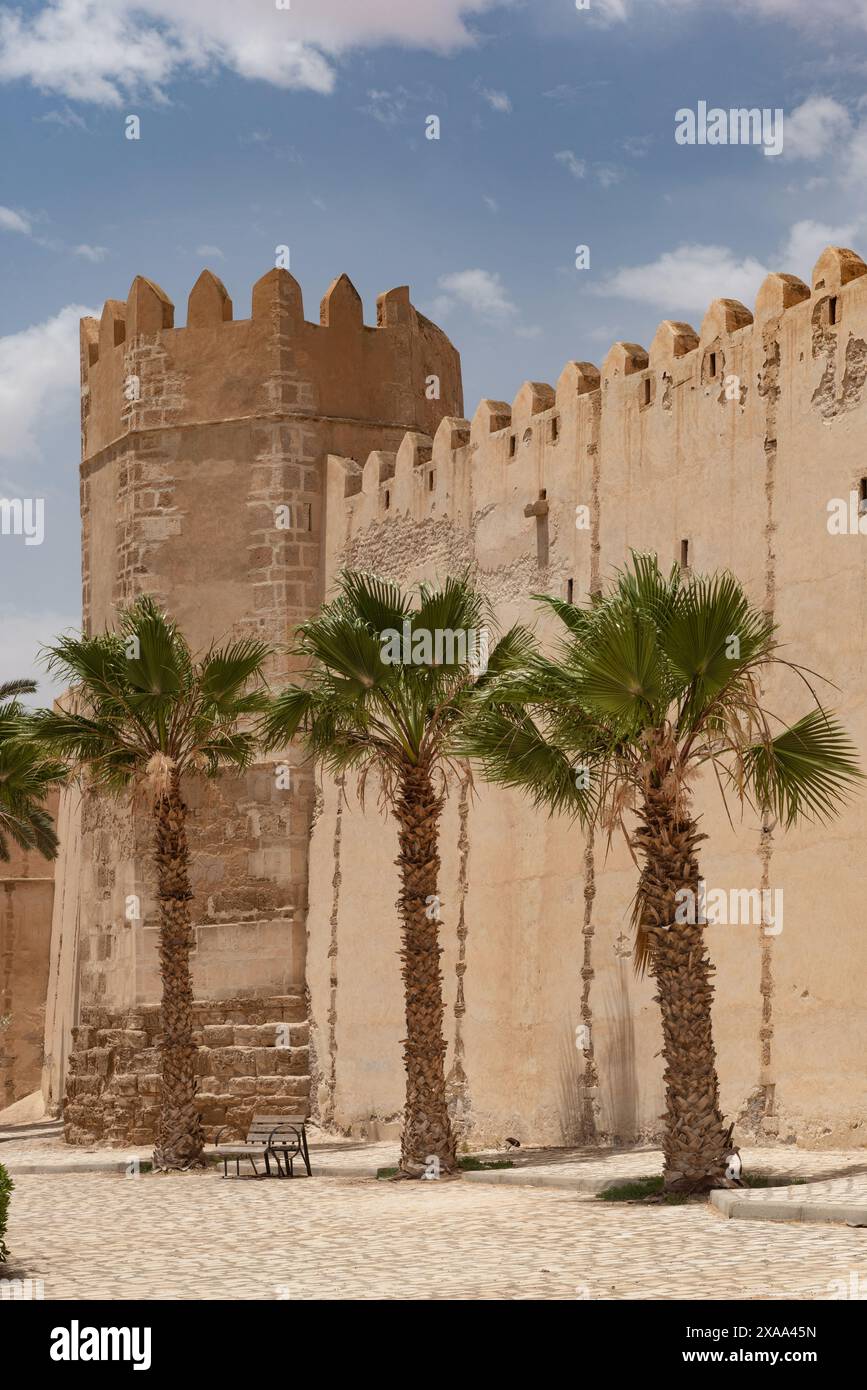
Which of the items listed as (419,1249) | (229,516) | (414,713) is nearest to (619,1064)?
(414,713)

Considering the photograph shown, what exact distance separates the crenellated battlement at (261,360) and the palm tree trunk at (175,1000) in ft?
21.2

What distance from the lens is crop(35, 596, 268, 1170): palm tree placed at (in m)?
18.3

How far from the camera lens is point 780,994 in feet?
51.7

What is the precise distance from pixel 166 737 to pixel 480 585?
407cm

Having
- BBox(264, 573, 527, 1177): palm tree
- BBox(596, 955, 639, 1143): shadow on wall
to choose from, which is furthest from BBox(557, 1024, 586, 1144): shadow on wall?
BBox(264, 573, 527, 1177): palm tree

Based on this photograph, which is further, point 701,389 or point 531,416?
point 531,416

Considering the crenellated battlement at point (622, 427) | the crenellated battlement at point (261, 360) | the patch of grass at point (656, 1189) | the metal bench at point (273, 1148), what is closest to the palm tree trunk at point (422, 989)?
the metal bench at point (273, 1148)

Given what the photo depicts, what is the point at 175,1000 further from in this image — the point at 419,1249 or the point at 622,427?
the point at 419,1249

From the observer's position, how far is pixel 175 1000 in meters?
18.9

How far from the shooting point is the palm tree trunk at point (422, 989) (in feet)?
53.3

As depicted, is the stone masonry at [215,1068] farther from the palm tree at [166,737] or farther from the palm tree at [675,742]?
the palm tree at [675,742]

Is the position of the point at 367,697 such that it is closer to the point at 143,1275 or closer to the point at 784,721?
the point at 784,721

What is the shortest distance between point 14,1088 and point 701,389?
2536 cm
